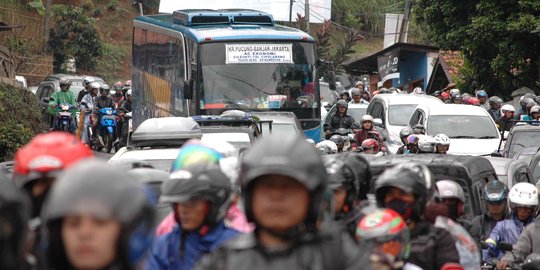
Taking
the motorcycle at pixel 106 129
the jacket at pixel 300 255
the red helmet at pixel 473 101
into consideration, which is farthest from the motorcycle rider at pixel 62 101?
the jacket at pixel 300 255

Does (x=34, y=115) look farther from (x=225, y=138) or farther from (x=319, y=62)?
(x=225, y=138)

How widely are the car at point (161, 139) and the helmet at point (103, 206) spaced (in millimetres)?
9343

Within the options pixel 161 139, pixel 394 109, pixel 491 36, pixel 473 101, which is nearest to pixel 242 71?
pixel 394 109

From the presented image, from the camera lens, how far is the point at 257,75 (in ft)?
78.0

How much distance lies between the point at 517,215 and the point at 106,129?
1742 centimetres

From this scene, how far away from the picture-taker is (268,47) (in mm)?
24016

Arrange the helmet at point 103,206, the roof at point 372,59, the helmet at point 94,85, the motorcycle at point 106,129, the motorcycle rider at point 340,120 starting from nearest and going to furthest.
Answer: the helmet at point 103,206 → the motorcycle rider at point 340,120 → the motorcycle at point 106,129 → the helmet at point 94,85 → the roof at point 372,59


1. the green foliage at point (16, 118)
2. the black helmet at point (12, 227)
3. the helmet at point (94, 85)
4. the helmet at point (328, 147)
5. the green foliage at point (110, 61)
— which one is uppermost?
the black helmet at point (12, 227)

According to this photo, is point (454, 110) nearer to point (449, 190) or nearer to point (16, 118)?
point (16, 118)

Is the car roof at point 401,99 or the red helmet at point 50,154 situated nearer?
the red helmet at point 50,154

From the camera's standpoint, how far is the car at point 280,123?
20188 millimetres

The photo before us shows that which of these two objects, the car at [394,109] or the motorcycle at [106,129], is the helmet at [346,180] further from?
the motorcycle at [106,129]

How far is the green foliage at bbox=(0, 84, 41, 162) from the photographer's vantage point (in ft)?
74.9

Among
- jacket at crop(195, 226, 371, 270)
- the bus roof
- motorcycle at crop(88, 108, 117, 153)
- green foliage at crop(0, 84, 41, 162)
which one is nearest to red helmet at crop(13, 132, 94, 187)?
jacket at crop(195, 226, 371, 270)
